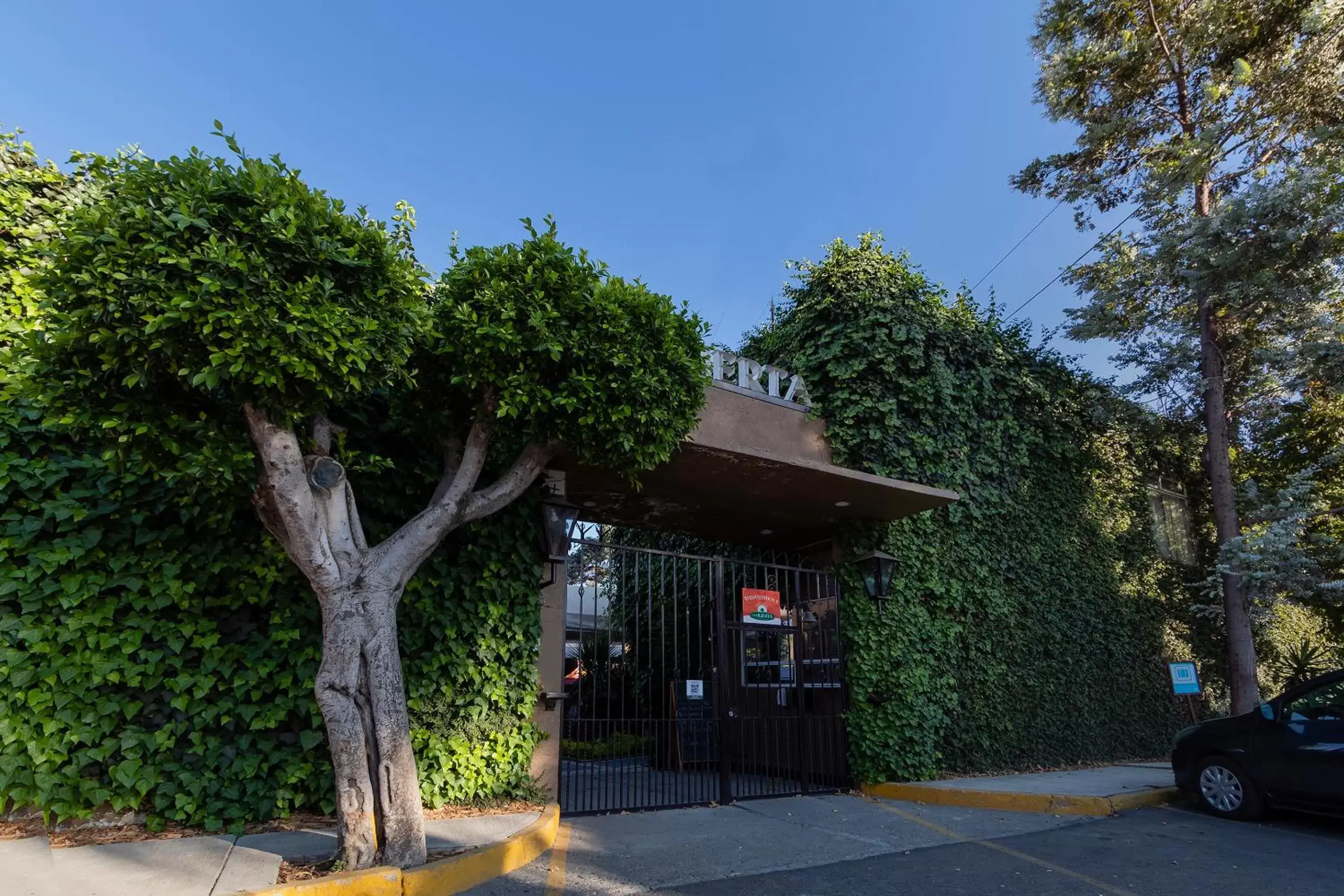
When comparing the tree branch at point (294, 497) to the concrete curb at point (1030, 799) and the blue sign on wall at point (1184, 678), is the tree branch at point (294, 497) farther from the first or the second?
the blue sign on wall at point (1184, 678)

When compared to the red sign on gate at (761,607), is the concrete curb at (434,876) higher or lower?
lower

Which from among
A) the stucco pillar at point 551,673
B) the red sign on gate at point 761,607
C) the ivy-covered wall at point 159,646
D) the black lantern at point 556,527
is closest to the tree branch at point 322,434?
the ivy-covered wall at point 159,646

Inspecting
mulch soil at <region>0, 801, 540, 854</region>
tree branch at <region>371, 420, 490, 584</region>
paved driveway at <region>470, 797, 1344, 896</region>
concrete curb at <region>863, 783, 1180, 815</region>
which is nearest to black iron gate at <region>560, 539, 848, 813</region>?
paved driveway at <region>470, 797, 1344, 896</region>

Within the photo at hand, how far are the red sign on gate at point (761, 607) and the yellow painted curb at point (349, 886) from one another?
5.13 m

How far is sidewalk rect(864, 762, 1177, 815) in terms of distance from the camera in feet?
25.3

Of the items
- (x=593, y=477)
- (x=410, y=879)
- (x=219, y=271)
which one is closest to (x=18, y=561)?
(x=219, y=271)

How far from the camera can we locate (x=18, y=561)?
514 centimetres

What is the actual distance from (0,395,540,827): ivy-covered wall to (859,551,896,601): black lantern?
16.9 feet

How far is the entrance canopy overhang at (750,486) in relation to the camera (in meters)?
7.68

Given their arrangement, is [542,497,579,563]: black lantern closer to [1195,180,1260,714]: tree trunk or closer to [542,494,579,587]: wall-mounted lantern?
[542,494,579,587]: wall-mounted lantern

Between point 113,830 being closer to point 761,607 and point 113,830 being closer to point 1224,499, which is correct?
point 761,607

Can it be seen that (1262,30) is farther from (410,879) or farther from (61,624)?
(61,624)

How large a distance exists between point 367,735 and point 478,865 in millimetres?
1111

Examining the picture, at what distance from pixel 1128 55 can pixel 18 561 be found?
51.7ft
